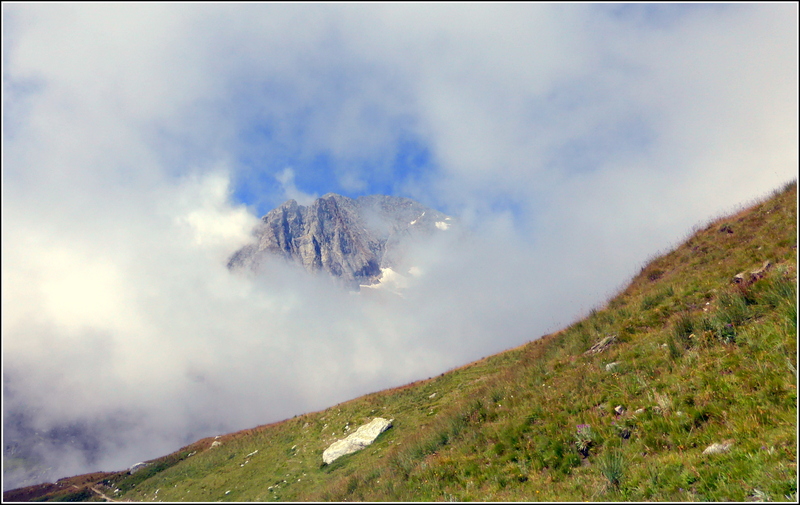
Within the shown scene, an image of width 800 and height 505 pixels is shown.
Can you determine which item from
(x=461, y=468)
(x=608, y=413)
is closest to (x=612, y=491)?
(x=608, y=413)

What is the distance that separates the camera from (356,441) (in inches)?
947

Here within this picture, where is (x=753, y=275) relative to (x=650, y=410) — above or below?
above

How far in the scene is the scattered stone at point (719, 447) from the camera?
740 cm

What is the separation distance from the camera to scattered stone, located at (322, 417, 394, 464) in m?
23.4

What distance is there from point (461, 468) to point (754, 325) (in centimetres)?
1067

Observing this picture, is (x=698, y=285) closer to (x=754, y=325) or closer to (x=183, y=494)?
(x=754, y=325)

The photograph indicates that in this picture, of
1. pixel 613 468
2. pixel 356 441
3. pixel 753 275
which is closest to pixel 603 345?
pixel 753 275

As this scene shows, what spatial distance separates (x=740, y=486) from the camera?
6.35 meters

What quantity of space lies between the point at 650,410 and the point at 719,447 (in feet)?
8.39

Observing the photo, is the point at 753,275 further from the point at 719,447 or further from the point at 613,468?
the point at 613,468

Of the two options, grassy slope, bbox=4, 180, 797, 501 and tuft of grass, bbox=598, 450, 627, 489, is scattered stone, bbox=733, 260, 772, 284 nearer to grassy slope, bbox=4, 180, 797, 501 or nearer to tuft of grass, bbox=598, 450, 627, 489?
grassy slope, bbox=4, 180, 797, 501

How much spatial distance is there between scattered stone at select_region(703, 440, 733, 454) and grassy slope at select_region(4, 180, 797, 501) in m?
0.16

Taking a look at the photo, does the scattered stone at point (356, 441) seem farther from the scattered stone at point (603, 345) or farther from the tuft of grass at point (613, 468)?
the tuft of grass at point (613, 468)

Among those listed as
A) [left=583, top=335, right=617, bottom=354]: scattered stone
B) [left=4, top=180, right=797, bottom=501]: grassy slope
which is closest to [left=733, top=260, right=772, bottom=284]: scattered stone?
[left=4, top=180, right=797, bottom=501]: grassy slope
